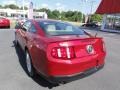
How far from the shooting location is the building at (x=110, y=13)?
29.4m

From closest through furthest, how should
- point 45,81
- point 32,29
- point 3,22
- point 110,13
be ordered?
point 45,81 → point 32,29 → point 3,22 → point 110,13

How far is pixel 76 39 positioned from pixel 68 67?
681 mm

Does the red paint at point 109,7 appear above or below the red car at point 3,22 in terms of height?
above

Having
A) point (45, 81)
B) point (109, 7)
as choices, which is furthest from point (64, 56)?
point (109, 7)

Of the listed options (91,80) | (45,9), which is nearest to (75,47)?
(91,80)

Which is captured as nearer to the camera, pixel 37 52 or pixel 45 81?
pixel 37 52

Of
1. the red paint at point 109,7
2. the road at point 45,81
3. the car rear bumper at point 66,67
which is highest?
the red paint at point 109,7

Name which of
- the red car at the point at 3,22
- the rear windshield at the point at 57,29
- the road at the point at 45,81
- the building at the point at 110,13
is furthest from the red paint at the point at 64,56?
the building at the point at 110,13

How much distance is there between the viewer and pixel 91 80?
18.0ft

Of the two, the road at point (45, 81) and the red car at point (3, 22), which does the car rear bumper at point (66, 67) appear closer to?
the road at point (45, 81)

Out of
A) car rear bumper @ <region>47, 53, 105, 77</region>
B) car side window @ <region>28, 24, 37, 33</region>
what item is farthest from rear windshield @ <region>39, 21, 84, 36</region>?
car rear bumper @ <region>47, 53, 105, 77</region>

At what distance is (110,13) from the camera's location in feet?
99.4

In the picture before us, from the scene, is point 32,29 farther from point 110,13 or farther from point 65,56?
point 110,13

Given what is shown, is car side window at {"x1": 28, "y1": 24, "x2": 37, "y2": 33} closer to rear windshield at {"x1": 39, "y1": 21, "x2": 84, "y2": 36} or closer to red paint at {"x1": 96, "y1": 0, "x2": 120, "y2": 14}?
rear windshield at {"x1": 39, "y1": 21, "x2": 84, "y2": 36}
